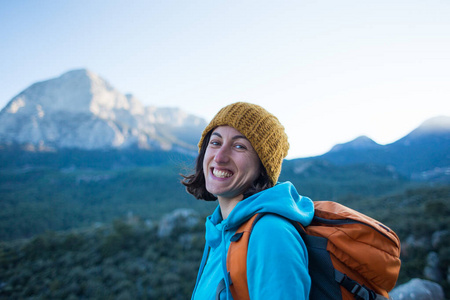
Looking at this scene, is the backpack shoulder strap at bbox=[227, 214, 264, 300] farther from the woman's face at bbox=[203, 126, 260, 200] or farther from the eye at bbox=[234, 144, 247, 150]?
the eye at bbox=[234, 144, 247, 150]

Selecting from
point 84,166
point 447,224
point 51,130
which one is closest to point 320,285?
point 447,224

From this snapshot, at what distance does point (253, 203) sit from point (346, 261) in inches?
17.6

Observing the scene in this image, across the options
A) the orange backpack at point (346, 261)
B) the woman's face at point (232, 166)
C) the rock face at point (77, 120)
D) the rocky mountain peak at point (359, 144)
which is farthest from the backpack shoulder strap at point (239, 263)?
the rock face at point (77, 120)

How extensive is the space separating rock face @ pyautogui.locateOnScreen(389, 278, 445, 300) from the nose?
294cm

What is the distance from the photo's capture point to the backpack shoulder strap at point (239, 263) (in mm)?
902

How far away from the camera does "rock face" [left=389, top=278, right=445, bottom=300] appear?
2801 mm

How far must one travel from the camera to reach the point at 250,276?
0.85 meters

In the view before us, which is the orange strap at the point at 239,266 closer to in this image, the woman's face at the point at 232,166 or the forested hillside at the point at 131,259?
the woman's face at the point at 232,166

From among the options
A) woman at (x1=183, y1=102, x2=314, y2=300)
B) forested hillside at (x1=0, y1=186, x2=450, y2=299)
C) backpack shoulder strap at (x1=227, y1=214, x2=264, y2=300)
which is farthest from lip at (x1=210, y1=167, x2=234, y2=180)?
forested hillside at (x1=0, y1=186, x2=450, y2=299)

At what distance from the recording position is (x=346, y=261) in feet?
3.03

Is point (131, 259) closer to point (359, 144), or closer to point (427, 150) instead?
point (427, 150)

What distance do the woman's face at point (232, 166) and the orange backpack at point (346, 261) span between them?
43cm

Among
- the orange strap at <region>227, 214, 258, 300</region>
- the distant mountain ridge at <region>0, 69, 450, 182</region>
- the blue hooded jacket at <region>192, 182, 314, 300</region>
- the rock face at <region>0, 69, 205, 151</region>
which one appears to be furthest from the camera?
the rock face at <region>0, 69, 205, 151</region>

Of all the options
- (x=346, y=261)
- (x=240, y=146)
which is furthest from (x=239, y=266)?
(x=240, y=146)
